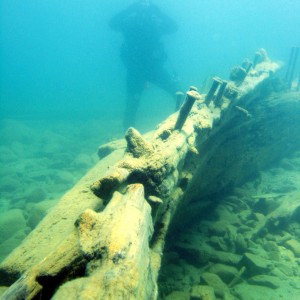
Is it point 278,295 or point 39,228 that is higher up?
point 39,228

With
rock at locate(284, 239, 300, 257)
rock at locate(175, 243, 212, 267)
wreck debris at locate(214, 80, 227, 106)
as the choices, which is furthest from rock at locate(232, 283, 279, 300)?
wreck debris at locate(214, 80, 227, 106)

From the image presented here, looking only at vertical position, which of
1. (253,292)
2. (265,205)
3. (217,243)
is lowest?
(253,292)

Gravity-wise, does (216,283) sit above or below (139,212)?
below

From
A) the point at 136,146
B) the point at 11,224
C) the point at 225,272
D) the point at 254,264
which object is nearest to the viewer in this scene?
the point at 136,146

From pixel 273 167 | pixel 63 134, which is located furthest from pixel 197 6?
pixel 273 167

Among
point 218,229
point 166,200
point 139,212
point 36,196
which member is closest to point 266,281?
point 218,229

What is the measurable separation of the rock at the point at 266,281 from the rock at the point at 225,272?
284 mm

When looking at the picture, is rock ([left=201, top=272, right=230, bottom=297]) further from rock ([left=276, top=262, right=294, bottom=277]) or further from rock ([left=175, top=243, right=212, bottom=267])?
rock ([left=276, top=262, right=294, bottom=277])

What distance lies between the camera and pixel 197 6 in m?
175

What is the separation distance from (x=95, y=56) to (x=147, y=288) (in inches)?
7383

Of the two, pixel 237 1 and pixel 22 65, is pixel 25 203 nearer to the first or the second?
pixel 22 65

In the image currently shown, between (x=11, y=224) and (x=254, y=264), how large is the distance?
6.91 m

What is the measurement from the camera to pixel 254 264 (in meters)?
4.79

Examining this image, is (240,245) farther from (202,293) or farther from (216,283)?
(202,293)
